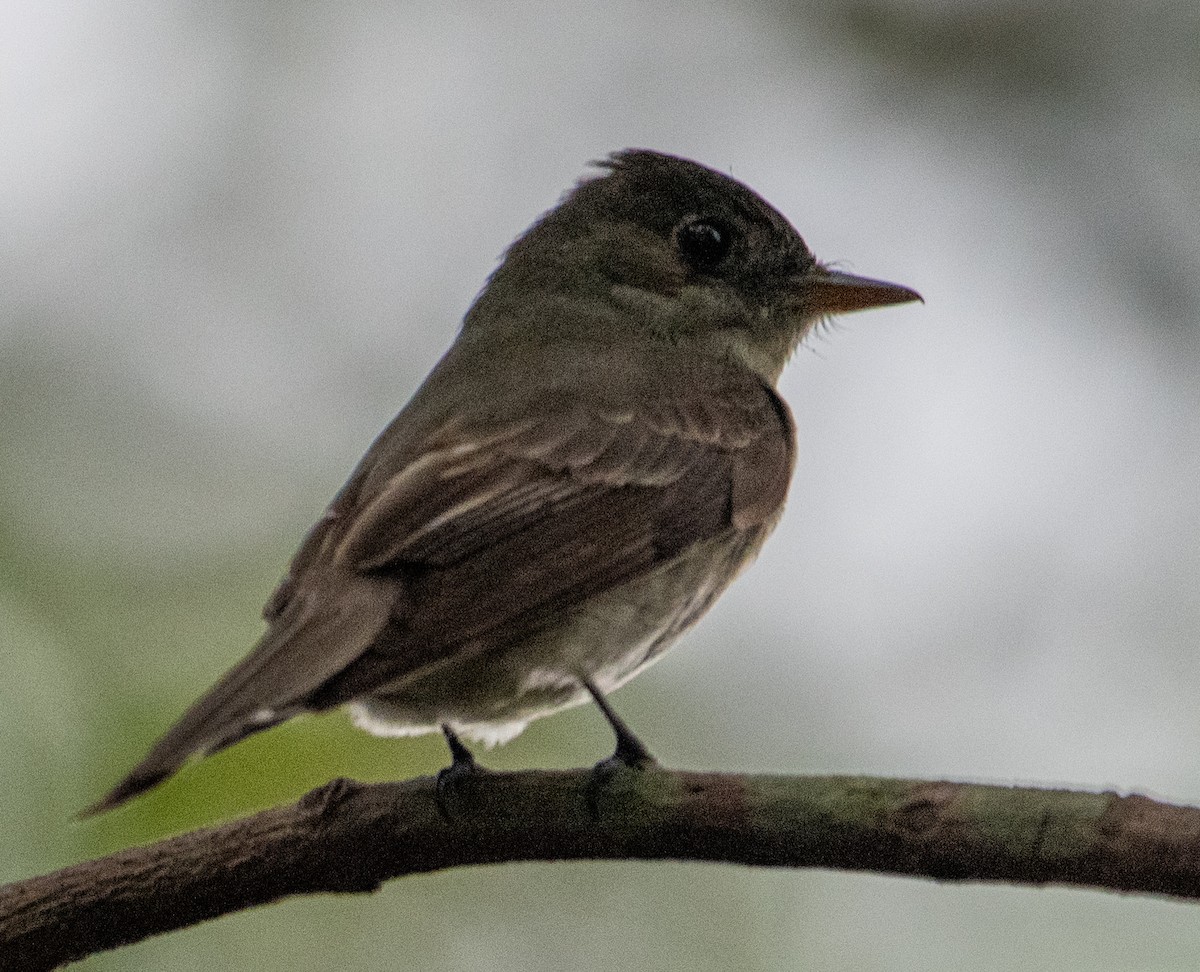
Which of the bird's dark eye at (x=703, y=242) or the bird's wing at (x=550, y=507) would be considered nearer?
the bird's wing at (x=550, y=507)

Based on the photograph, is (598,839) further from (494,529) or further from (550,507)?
(550,507)

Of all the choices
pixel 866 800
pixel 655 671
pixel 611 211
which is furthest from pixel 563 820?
pixel 655 671

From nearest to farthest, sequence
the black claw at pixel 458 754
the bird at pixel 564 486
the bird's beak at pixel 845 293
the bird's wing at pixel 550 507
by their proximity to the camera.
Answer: the bird at pixel 564 486 < the bird's wing at pixel 550 507 < the black claw at pixel 458 754 < the bird's beak at pixel 845 293

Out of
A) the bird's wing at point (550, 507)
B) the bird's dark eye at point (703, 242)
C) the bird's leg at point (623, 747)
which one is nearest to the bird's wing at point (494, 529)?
the bird's wing at point (550, 507)

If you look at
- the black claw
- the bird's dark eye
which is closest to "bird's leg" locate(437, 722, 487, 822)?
the black claw

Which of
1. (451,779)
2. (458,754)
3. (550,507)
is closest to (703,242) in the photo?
(550,507)

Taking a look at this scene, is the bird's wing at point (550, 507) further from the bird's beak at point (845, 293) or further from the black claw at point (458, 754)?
the bird's beak at point (845, 293)
